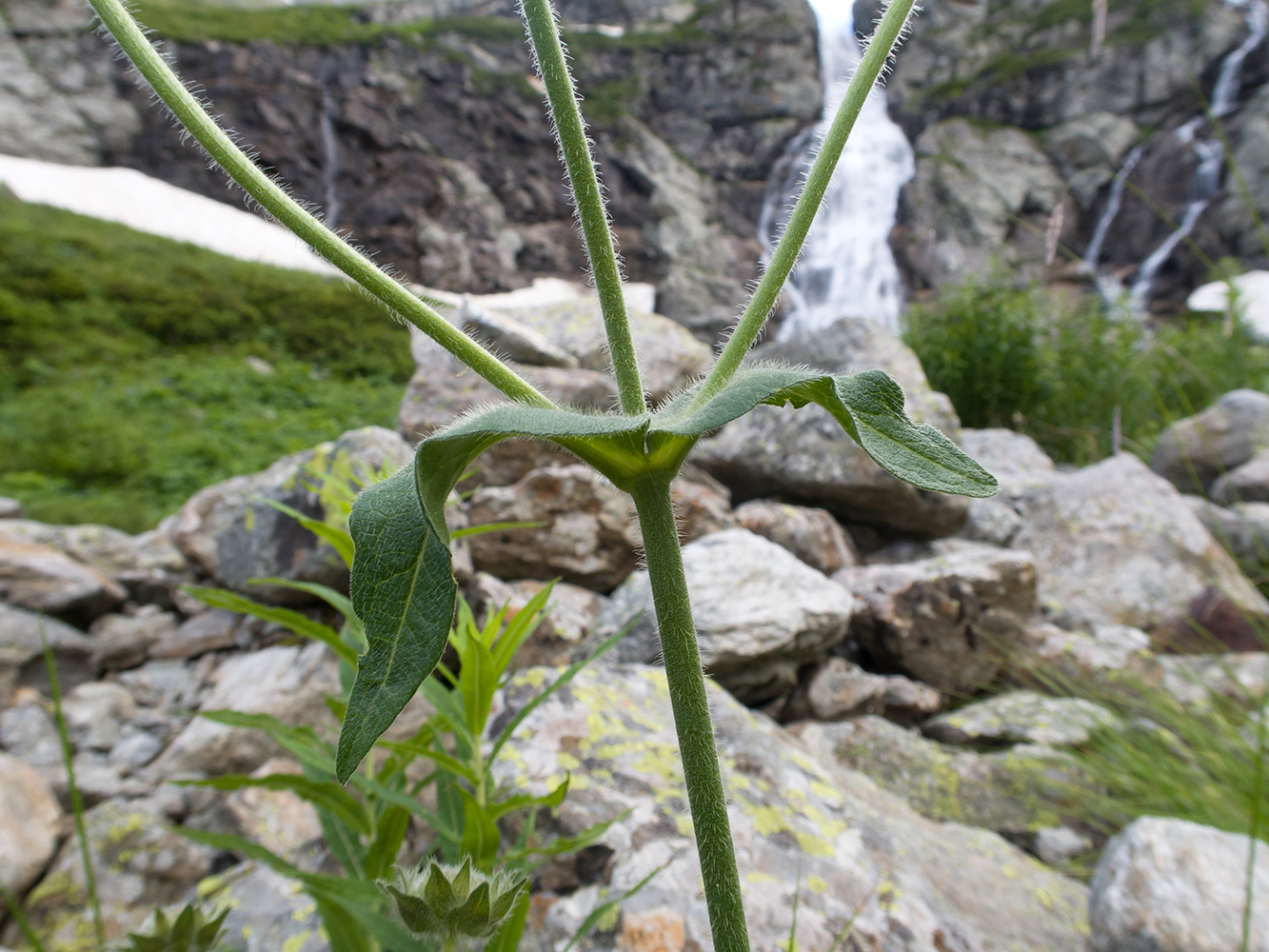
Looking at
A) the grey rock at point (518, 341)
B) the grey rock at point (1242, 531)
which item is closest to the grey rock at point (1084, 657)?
the grey rock at point (1242, 531)

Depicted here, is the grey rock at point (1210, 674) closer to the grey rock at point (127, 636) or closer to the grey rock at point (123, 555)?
the grey rock at point (127, 636)

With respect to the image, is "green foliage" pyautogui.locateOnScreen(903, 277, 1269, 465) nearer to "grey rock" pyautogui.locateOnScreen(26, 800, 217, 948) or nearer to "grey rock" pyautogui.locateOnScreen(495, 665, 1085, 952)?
"grey rock" pyautogui.locateOnScreen(495, 665, 1085, 952)

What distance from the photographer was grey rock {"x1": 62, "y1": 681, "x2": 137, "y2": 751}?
2588mm

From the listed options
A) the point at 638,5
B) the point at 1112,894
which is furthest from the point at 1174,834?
the point at 638,5

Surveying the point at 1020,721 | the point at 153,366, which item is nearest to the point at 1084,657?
the point at 1020,721

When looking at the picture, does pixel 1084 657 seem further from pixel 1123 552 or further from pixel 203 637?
pixel 203 637

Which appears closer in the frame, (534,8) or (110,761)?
(534,8)

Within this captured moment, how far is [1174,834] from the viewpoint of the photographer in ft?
4.94

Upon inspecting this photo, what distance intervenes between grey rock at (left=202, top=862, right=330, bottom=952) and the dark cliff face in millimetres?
20125

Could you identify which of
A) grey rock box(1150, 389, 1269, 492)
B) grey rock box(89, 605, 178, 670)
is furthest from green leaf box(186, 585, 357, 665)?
grey rock box(1150, 389, 1269, 492)

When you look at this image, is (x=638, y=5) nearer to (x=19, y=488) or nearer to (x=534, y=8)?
(x=19, y=488)

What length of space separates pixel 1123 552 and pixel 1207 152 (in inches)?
923

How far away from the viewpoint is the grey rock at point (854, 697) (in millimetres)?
2654

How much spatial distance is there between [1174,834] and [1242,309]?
5393 mm
